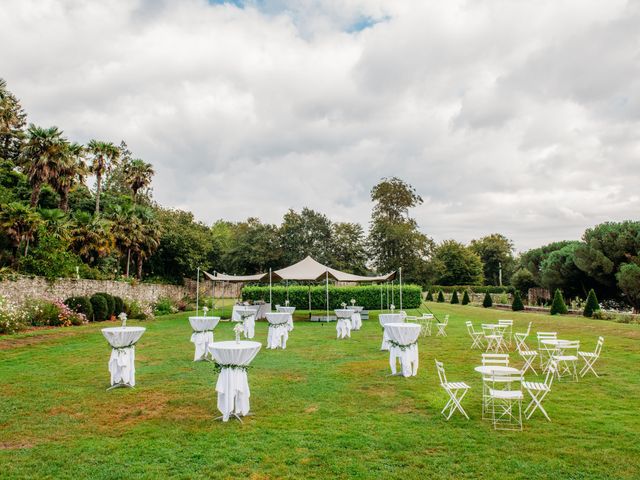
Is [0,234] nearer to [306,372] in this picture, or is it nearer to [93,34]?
[93,34]

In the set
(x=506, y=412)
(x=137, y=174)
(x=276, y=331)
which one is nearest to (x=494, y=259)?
(x=137, y=174)

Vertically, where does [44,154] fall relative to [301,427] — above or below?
above

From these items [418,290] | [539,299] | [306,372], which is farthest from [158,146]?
[539,299]

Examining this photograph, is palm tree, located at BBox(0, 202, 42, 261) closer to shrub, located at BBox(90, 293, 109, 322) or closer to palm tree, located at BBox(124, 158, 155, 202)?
shrub, located at BBox(90, 293, 109, 322)

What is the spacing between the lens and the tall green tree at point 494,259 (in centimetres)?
6178

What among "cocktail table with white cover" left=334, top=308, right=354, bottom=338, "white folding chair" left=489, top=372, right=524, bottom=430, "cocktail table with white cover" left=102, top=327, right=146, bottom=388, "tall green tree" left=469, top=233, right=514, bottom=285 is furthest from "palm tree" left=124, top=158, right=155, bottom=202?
"tall green tree" left=469, top=233, right=514, bottom=285

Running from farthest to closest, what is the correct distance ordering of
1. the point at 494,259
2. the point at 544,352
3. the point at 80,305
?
the point at 494,259
the point at 80,305
the point at 544,352

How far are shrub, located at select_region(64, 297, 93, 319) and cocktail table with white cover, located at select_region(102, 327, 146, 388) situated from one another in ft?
38.3

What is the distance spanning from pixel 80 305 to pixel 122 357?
39.0 ft

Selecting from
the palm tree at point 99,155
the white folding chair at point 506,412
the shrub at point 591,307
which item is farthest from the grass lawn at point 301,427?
the palm tree at point 99,155

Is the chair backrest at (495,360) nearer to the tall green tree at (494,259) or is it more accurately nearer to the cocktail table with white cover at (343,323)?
the cocktail table with white cover at (343,323)

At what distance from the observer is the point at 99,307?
18984mm

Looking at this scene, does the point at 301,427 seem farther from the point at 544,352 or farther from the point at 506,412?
the point at 544,352

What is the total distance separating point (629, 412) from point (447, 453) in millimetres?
3505
